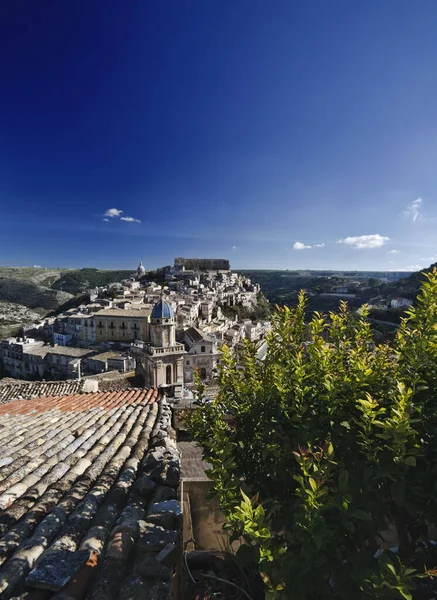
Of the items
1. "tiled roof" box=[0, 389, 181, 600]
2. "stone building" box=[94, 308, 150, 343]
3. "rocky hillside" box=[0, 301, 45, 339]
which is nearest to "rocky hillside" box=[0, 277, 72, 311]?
"rocky hillside" box=[0, 301, 45, 339]

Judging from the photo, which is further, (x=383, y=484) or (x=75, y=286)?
(x=75, y=286)

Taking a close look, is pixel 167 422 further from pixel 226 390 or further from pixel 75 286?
pixel 75 286

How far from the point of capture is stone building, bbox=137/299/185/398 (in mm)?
20500

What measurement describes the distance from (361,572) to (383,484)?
68 centimetres

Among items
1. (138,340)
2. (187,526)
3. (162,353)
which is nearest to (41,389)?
(162,353)

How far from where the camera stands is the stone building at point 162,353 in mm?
20500

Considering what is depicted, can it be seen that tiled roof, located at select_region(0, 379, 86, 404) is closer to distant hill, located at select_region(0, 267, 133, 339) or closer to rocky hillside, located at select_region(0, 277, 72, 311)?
distant hill, located at select_region(0, 267, 133, 339)

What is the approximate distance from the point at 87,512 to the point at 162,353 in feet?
57.1

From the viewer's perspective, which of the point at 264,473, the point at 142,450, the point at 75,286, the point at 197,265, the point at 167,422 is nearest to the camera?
the point at 264,473

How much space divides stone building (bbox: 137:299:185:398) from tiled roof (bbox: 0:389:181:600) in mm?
13754

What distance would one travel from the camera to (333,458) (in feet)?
8.82

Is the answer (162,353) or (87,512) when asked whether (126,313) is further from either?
(87,512)

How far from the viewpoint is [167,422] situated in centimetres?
741

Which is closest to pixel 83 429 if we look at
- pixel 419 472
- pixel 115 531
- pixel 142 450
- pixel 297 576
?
pixel 142 450
